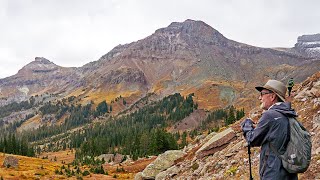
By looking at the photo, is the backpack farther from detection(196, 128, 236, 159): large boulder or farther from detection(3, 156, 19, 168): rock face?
detection(3, 156, 19, 168): rock face

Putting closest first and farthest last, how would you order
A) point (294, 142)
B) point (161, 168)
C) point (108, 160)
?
point (294, 142) → point (161, 168) → point (108, 160)

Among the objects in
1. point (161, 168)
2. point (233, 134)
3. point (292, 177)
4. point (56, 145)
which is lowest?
point (56, 145)

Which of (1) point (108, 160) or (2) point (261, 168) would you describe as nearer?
(2) point (261, 168)

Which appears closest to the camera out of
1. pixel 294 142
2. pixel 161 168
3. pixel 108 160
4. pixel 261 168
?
pixel 294 142

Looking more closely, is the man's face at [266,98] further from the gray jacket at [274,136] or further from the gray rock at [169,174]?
the gray rock at [169,174]

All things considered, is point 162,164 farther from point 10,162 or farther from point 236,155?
point 10,162

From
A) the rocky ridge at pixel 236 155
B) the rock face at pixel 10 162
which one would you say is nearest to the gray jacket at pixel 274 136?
the rocky ridge at pixel 236 155

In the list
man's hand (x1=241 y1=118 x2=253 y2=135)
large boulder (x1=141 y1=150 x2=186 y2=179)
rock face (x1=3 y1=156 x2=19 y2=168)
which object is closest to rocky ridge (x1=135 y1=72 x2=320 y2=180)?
large boulder (x1=141 y1=150 x2=186 y2=179)

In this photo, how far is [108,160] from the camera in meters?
86.2

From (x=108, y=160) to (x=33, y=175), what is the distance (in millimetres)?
48940

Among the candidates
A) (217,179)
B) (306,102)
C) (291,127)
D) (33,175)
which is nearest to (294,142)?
(291,127)

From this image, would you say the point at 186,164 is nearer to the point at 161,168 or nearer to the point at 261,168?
the point at 161,168

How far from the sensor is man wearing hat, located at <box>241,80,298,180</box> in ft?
20.5

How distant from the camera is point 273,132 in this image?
6285 mm
